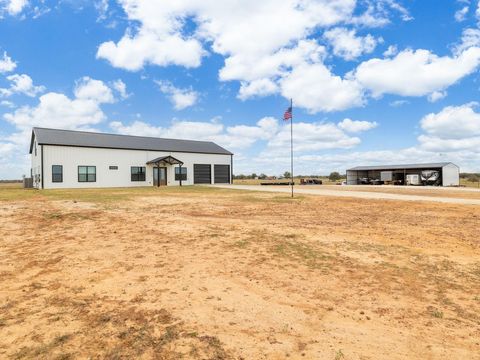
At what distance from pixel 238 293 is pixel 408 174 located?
144 ft

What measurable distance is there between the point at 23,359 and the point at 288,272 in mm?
3737

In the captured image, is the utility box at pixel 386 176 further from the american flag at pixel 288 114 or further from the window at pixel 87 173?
the window at pixel 87 173

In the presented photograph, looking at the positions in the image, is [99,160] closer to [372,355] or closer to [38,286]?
[38,286]

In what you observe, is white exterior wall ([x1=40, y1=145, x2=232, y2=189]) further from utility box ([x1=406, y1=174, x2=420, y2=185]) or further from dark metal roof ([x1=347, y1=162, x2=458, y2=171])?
utility box ([x1=406, y1=174, x2=420, y2=185])

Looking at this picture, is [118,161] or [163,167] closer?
[118,161]

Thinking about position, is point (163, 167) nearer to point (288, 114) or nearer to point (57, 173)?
point (57, 173)

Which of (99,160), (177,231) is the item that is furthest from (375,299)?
(99,160)

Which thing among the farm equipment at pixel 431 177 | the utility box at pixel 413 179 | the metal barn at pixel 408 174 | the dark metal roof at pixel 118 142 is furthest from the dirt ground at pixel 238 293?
the utility box at pixel 413 179

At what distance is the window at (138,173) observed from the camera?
37.2 meters

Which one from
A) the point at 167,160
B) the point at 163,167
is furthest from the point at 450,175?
the point at 163,167

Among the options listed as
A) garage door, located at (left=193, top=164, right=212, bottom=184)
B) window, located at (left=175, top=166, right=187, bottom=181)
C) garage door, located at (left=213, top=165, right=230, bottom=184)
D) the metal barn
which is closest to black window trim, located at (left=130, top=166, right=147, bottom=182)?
window, located at (left=175, top=166, right=187, bottom=181)

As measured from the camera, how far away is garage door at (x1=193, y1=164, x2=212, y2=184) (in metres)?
42.4

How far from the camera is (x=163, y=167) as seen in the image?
3925 centimetres

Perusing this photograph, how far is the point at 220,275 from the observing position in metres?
5.11
